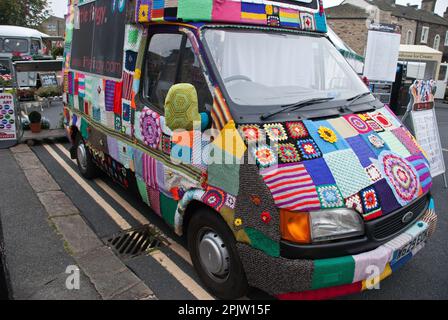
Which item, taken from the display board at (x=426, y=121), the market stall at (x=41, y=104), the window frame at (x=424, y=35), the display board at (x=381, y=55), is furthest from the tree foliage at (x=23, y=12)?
the window frame at (x=424, y=35)

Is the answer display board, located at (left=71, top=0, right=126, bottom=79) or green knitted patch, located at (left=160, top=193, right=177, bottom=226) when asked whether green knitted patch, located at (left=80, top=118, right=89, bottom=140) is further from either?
green knitted patch, located at (left=160, top=193, right=177, bottom=226)

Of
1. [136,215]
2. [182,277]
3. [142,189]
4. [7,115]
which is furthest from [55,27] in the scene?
[182,277]

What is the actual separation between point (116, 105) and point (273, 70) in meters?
1.95

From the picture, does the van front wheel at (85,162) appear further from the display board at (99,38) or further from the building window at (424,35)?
the building window at (424,35)

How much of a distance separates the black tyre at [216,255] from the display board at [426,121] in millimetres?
3970

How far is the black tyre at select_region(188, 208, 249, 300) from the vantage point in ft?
9.37

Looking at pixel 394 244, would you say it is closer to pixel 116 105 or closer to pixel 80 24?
pixel 116 105

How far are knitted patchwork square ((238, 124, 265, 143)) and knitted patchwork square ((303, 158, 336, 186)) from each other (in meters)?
0.36

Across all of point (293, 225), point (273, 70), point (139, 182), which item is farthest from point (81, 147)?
point (293, 225)

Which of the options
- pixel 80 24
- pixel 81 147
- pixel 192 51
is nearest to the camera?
pixel 192 51

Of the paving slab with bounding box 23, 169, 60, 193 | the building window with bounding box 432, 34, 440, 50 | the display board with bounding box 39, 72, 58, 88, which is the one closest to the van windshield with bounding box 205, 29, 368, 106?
the paving slab with bounding box 23, 169, 60, 193

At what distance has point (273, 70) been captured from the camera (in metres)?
3.30

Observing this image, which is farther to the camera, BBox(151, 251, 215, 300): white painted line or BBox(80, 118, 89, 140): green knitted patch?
BBox(80, 118, 89, 140): green knitted patch
